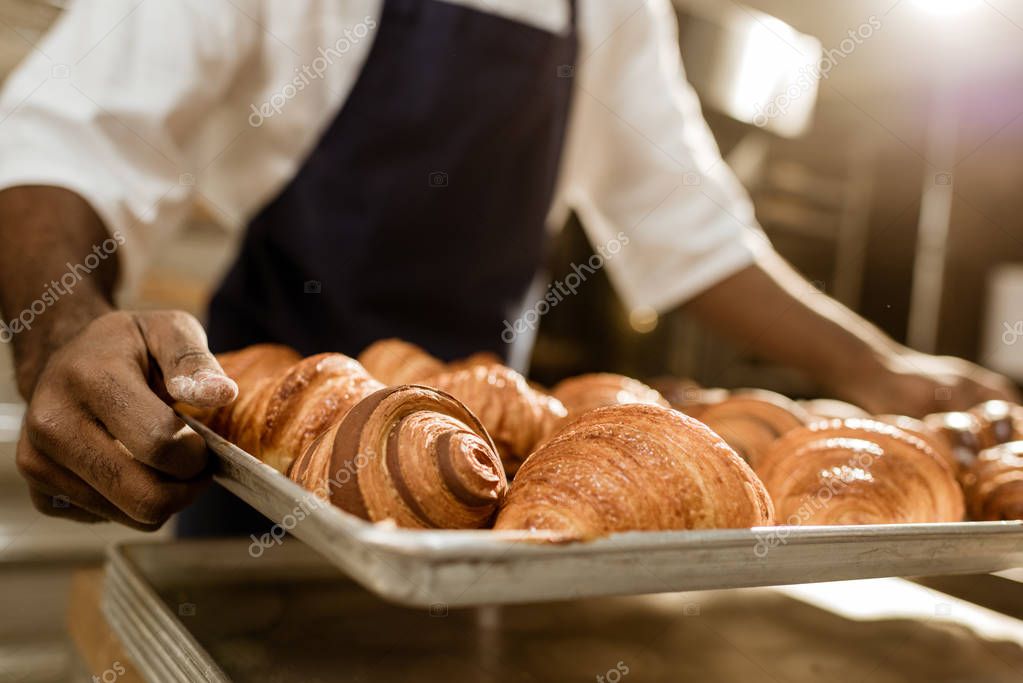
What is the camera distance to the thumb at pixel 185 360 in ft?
2.52

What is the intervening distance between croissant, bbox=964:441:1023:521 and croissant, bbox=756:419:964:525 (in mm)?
70

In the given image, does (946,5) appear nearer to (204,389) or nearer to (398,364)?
(398,364)

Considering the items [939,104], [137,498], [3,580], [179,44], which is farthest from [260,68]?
[939,104]

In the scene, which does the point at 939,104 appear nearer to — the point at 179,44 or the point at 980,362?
the point at 980,362

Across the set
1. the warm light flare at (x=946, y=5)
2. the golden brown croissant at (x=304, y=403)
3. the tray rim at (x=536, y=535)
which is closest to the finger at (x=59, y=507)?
the golden brown croissant at (x=304, y=403)

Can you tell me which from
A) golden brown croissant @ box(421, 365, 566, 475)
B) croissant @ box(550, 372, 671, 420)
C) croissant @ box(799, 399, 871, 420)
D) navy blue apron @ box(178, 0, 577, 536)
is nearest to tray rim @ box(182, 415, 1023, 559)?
golden brown croissant @ box(421, 365, 566, 475)

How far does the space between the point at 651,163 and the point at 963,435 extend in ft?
3.66

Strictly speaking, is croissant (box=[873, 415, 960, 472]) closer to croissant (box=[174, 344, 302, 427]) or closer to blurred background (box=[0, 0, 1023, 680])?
croissant (box=[174, 344, 302, 427])

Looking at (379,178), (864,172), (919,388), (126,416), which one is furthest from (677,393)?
(864,172)

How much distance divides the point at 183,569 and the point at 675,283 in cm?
135

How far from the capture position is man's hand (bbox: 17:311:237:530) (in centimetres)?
78

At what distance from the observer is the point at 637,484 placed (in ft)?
2.18

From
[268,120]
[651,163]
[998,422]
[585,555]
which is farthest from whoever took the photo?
[651,163]

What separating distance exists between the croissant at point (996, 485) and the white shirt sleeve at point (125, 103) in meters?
1.29
